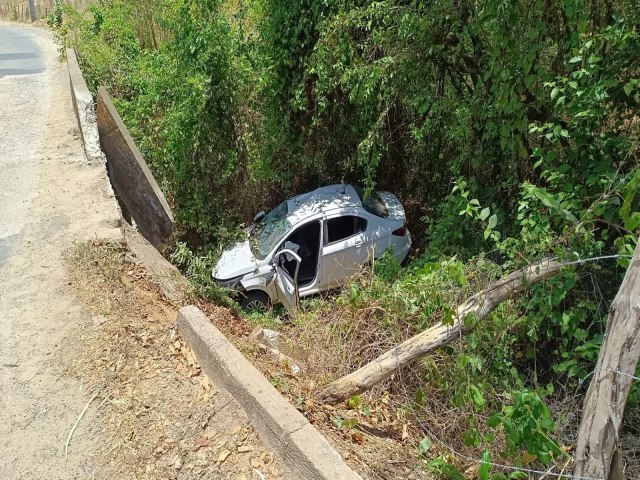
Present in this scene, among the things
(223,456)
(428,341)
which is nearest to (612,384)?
(428,341)

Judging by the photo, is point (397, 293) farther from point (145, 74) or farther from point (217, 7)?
point (145, 74)

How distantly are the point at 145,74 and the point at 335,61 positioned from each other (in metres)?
4.17

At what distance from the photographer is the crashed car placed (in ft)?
23.5

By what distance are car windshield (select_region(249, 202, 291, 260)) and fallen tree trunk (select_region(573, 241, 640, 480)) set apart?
17.4ft

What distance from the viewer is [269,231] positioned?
7.64 meters

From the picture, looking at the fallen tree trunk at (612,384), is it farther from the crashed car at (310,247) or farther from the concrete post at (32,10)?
the concrete post at (32,10)

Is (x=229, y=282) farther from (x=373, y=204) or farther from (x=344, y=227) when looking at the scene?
(x=373, y=204)

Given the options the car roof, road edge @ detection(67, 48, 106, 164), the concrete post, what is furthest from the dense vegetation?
the concrete post

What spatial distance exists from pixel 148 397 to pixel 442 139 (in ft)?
17.5

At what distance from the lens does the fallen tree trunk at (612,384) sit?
2.22 m

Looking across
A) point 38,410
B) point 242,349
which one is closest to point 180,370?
point 242,349

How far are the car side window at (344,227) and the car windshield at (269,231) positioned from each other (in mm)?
592

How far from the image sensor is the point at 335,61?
7.05m

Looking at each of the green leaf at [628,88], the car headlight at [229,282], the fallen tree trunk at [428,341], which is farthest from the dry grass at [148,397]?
the green leaf at [628,88]
